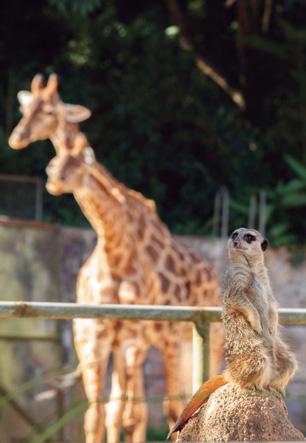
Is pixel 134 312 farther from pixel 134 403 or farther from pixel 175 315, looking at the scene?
pixel 134 403

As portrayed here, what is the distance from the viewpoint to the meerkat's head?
3.36m

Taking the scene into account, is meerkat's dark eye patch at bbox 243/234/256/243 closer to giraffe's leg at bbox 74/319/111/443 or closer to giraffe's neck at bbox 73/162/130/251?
giraffe's leg at bbox 74/319/111/443

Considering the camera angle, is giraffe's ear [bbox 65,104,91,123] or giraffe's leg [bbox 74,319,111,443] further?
giraffe's ear [bbox 65,104,91,123]

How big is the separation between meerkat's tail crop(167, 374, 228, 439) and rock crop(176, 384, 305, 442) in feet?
0.14

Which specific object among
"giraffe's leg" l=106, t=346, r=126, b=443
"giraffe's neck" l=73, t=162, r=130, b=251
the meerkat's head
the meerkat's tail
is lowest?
"giraffe's leg" l=106, t=346, r=126, b=443

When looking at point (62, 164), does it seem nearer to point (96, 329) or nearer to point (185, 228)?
point (96, 329)

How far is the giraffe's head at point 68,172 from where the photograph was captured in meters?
8.34

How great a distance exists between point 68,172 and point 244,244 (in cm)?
512

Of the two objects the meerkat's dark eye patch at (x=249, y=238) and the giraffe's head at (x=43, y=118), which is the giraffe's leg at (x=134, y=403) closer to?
the giraffe's head at (x=43, y=118)

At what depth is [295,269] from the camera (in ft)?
37.7

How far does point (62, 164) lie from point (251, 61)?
6489mm

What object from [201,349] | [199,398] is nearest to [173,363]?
[201,349]

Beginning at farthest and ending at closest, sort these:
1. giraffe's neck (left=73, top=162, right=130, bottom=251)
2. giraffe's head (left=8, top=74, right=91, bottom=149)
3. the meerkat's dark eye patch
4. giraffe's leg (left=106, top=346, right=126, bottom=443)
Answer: giraffe's head (left=8, top=74, right=91, bottom=149), giraffe's neck (left=73, top=162, right=130, bottom=251), giraffe's leg (left=106, top=346, right=126, bottom=443), the meerkat's dark eye patch

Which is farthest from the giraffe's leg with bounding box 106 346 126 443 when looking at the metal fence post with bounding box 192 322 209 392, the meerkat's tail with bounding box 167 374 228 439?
the meerkat's tail with bounding box 167 374 228 439
